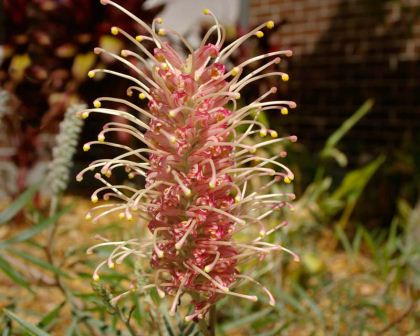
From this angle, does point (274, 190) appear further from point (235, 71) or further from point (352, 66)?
point (352, 66)

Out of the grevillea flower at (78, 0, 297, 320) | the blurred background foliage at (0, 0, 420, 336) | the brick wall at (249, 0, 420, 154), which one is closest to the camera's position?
the grevillea flower at (78, 0, 297, 320)

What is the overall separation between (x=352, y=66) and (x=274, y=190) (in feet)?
11.0

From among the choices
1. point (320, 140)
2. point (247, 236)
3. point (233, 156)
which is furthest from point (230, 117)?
point (320, 140)

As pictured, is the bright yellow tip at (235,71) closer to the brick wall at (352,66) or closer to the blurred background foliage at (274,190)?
the blurred background foliage at (274,190)

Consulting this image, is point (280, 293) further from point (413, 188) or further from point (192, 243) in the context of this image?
point (413, 188)

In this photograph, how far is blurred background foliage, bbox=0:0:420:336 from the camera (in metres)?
1.13

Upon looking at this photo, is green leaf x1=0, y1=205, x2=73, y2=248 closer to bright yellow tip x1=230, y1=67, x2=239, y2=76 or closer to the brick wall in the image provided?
bright yellow tip x1=230, y1=67, x2=239, y2=76

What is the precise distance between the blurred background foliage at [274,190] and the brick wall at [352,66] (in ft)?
0.04

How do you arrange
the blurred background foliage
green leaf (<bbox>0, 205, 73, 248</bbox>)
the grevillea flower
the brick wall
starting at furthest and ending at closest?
the brick wall < the blurred background foliage < green leaf (<bbox>0, 205, 73, 248</bbox>) < the grevillea flower

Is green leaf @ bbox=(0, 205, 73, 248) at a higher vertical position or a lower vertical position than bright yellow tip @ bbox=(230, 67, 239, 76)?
lower

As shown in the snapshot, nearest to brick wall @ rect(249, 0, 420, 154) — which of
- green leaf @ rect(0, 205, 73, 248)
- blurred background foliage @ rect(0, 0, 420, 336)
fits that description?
blurred background foliage @ rect(0, 0, 420, 336)

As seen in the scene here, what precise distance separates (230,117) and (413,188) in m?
3.38

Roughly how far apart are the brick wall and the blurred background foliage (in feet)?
0.04

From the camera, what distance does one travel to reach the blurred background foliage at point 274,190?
1.13 m
